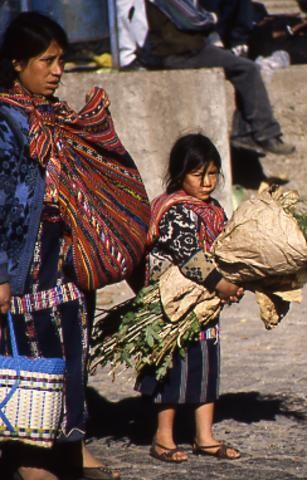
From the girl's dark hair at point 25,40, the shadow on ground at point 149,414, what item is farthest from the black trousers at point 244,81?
the girl's dark hair at point 25,40

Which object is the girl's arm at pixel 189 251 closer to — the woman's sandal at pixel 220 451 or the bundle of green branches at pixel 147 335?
the bundle of green branches at pixel 147 335

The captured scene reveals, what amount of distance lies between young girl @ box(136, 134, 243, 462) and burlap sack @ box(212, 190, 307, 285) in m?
0.11

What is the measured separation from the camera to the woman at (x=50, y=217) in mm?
4668

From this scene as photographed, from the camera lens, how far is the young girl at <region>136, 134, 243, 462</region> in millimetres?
5246

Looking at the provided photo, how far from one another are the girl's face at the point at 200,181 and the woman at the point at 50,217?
17.0 inches

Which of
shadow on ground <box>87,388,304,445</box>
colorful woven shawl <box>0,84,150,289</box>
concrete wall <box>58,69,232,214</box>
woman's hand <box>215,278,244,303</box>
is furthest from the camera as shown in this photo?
concrete wall <box>58,69,232,214</box>

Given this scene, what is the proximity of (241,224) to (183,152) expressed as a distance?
494 mm

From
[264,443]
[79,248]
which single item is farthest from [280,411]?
[79,248]

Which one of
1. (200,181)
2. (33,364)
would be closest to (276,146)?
(200,181)

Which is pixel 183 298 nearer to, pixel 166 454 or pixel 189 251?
pixel 189 251

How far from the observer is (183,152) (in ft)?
17.6

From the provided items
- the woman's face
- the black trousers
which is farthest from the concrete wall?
the woman's face

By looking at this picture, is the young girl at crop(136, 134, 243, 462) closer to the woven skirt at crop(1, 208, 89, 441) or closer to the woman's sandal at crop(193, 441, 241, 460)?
the woman's sandal at crop(193, 441, 241, 460)

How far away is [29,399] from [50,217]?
651mm
